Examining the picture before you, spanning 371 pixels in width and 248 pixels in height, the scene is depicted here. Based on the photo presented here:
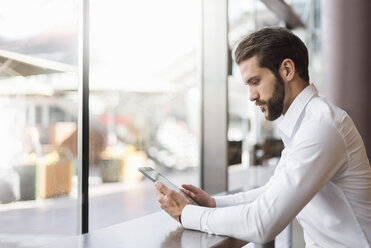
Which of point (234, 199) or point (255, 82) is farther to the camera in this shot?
point (234, 199)

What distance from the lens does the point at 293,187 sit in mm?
1020

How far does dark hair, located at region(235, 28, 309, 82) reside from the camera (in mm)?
1283

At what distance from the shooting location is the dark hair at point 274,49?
1.28 meters

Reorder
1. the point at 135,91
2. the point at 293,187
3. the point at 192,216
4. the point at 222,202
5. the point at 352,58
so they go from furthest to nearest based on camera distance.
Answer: the point at 352,58 < the point at 135,91 < the point at 222,202 < the point at 192,216 < the point at 293,187

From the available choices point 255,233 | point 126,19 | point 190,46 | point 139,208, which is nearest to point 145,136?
point 139,208

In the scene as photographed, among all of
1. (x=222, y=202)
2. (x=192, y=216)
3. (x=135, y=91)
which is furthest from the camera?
(x=135, y=91)

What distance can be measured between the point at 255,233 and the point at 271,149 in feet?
12.0

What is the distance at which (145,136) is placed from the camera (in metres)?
2.95

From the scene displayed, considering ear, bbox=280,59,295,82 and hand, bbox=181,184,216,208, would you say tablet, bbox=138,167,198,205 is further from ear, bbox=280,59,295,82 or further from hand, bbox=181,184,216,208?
ear, bbox=280,59,295,82

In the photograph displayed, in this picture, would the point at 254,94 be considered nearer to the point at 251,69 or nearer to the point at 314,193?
the point at 251,69

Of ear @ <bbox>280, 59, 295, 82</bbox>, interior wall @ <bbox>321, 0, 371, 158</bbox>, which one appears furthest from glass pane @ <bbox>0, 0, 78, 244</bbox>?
interior wall @ <bbox>321, 0, 371, 158</bbox>

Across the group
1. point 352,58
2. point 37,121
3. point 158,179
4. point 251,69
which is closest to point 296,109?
point 251,69

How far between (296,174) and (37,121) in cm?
111

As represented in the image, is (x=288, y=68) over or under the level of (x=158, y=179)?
over
